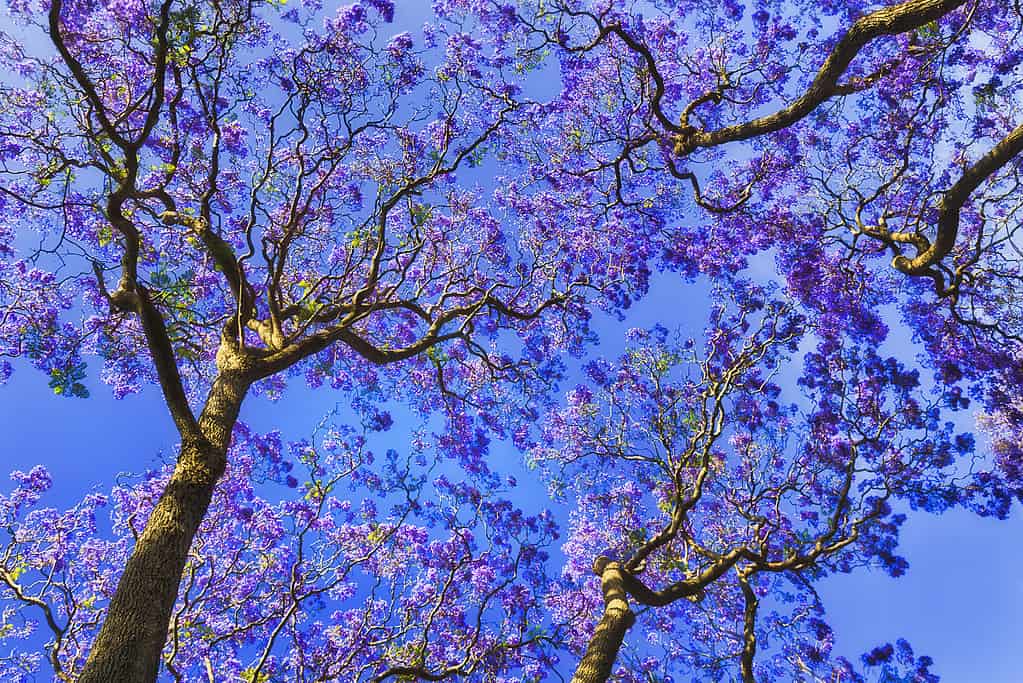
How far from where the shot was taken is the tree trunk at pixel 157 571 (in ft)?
12.9

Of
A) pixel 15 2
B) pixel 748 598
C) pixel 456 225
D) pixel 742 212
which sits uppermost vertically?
pixel 742 212

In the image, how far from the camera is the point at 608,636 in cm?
622

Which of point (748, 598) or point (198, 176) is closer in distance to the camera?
point (748, 598)

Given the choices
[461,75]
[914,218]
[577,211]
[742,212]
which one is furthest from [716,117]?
[461,75]

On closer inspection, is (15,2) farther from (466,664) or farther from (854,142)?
(854,142)

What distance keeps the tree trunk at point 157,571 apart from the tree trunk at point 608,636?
341 centimetres

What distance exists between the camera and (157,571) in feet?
14.5

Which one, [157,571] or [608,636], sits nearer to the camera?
[157,571]

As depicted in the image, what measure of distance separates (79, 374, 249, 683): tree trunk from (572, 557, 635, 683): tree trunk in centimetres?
341

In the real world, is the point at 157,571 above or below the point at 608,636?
below

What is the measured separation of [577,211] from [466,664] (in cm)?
688

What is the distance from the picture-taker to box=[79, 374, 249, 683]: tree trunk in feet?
12.9

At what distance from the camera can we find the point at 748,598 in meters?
7.70

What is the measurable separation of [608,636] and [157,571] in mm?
3926
